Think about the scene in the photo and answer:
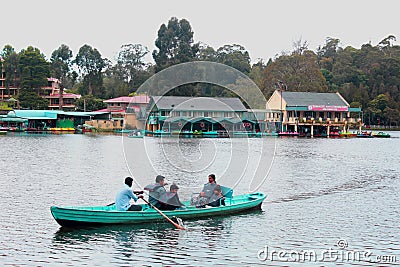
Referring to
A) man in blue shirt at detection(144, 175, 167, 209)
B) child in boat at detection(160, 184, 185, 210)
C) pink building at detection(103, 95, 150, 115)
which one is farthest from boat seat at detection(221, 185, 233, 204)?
pink building at detection(103, 95, 150, 115)

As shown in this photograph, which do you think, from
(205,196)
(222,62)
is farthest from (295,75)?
(205,196)

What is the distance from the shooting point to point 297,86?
87.8m

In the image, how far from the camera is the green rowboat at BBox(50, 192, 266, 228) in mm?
14367

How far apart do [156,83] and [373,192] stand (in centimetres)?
4372

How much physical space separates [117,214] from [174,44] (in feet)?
238

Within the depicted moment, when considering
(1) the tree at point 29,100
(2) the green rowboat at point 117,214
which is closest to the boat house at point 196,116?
(1) the tree at point 29,100

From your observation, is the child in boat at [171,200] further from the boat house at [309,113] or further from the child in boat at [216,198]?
the boat house at [309,113]

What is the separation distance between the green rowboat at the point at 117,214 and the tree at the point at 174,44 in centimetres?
6692

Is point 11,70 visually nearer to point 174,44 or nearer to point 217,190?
point 174,44

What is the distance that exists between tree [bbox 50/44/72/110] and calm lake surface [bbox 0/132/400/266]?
74216 millimetres

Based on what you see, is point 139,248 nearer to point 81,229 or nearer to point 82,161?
point 81,229

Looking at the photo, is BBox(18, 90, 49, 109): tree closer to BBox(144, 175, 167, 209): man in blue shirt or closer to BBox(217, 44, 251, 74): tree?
BBox(217, 44, 251, 74): tree

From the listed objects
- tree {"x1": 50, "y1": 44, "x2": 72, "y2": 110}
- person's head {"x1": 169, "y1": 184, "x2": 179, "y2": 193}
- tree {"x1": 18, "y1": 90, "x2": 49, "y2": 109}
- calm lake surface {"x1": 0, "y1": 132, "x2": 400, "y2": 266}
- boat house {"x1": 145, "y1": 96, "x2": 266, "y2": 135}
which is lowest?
calm lake surface {"x1": 0, "y1": 132, "x2": 400, "y2": 266}

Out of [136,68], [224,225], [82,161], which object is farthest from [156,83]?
[224,225]
